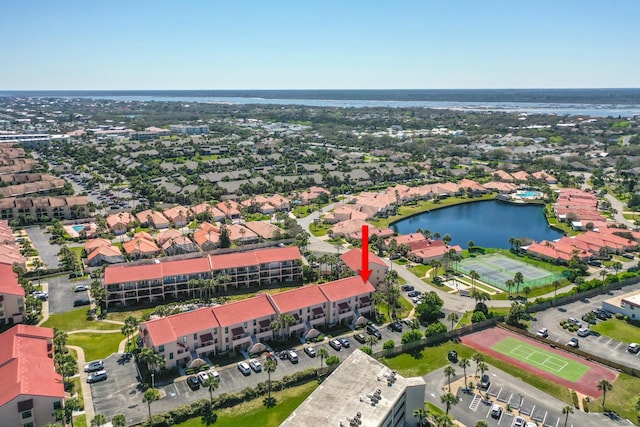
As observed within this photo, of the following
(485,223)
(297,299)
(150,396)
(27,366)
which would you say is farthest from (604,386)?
(485,223)

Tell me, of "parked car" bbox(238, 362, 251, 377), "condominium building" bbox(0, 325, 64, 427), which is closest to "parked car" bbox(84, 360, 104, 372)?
"condominium building" bbox(0, 325, 64, 427)

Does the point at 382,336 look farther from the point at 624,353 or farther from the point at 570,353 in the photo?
the point at 624,353

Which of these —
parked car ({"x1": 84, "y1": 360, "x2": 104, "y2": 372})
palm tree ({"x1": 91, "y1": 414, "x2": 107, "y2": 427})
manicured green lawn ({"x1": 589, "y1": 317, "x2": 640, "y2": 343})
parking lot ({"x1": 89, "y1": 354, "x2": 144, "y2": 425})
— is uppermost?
palm tree ({"x1": 91, "y1": 414, "x2": 107, "y2": 427})

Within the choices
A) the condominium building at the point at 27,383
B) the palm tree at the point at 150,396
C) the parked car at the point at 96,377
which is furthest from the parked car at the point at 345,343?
the condominium building at the point at 27,383

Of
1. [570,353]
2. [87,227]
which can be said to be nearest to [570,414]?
[570,353]

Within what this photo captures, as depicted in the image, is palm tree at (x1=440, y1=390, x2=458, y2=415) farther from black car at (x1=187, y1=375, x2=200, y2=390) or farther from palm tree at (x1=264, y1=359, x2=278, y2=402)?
black car at (x1=187, y1=375, x2=200, y2=390)

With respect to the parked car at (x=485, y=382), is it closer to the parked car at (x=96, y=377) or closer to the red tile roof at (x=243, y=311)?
the red tile roof at (x=243, y=311)

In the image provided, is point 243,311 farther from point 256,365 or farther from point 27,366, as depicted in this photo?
point 27,366
